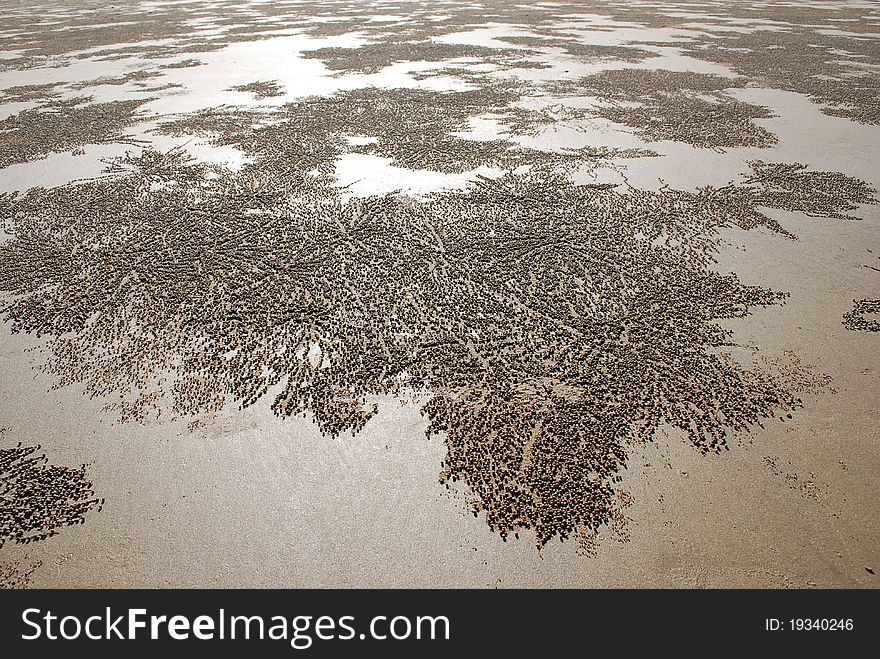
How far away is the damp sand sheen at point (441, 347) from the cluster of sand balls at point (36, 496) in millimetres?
13

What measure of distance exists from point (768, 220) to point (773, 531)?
11.8 ft

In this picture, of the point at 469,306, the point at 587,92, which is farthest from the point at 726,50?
the point at 469,306

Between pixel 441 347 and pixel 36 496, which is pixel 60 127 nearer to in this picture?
pixel 36 496

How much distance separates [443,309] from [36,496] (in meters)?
2.47

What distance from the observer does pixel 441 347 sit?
3322mm

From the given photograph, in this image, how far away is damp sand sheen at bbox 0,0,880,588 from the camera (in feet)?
7.38

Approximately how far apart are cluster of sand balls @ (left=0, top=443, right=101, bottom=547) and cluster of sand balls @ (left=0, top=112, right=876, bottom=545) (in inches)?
18.3

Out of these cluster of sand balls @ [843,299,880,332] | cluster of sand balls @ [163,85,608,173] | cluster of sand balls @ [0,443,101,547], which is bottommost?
cluster of sand balls @ [0,443,101,547]

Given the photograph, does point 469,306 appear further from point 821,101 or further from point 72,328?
point 821,101

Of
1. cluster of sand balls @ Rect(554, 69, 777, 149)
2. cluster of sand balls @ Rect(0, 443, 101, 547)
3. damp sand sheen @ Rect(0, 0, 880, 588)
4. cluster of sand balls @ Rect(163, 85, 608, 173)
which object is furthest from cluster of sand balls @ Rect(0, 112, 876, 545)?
cluster of sand balls @ Rect(554, 69, 777, 149)

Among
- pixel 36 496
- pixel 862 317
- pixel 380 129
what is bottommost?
pixel 36 496

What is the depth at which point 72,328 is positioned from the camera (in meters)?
3.51

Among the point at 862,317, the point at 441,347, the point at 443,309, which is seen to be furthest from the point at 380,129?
the point at 862,317

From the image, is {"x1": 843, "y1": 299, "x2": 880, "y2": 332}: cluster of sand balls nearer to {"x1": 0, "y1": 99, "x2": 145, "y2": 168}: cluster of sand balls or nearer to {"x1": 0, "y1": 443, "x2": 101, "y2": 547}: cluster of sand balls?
{"x1": 0, "y1": 443, "x2": 101, "y2": 547}: cluster of sand balls
